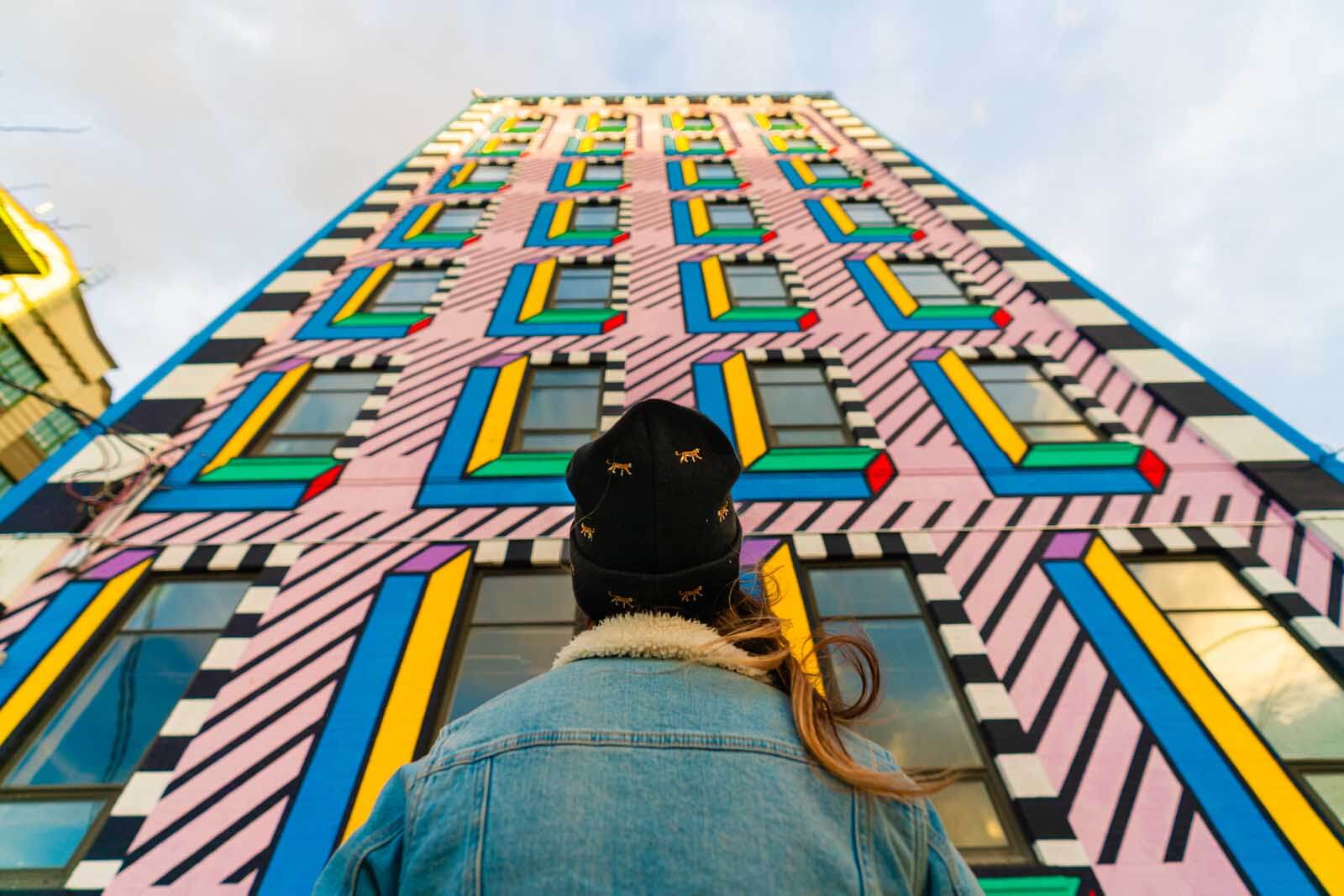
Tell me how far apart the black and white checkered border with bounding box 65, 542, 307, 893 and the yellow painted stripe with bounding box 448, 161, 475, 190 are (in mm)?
8482

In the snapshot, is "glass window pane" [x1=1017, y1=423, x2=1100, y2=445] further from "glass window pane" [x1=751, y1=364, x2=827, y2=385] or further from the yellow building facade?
the yellow building facade

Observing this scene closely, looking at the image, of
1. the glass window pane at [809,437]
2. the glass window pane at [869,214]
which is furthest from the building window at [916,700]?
the glass window pane at [869,214]

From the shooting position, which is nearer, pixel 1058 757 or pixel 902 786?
pixel 902 786

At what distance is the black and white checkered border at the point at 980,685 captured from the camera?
3.16 metres

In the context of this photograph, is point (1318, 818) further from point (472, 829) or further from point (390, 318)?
point (390, 318)

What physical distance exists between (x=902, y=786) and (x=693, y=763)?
1.52 feet

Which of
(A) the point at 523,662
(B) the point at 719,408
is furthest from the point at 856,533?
(A) the point at 523,662

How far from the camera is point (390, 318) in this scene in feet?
23.6

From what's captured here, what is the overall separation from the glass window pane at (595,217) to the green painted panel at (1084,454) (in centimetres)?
675

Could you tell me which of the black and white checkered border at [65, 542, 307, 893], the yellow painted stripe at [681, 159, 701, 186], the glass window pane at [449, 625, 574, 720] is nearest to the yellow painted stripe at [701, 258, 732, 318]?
the yellow painted stripe at [681, 159, 701, 186]

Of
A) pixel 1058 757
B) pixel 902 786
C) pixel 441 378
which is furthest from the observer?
pixel 441 378

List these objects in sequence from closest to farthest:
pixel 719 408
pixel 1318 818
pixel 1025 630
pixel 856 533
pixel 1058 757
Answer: pixel 1318 818
pixel 1058 757
pixel 1025 630
pixel 856 533
pixel 719 408

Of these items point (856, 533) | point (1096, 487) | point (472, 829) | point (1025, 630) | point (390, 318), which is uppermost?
point (390, 318)

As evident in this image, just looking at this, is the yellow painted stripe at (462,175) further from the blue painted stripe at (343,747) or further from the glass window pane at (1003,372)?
the glass window pane at (1003,372)
